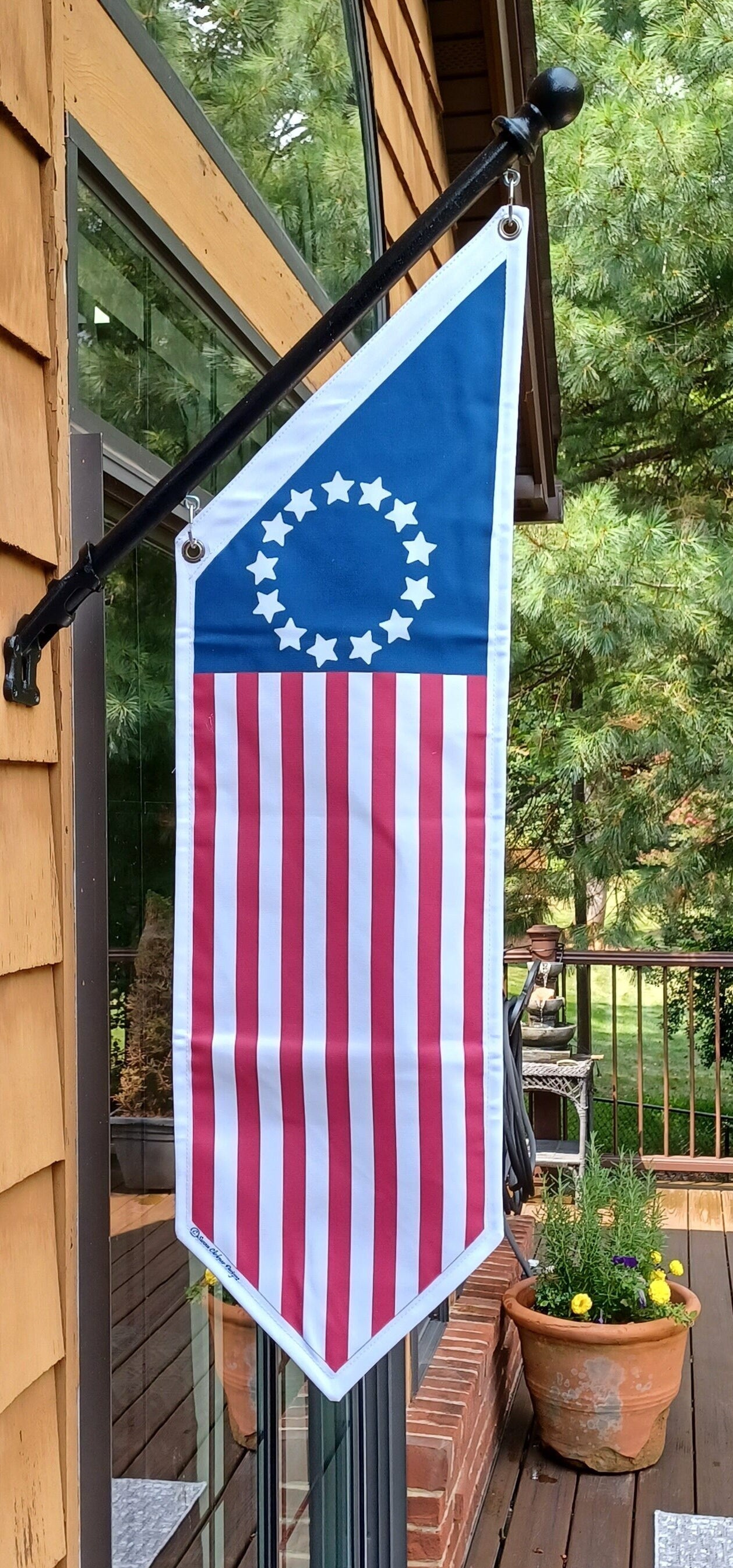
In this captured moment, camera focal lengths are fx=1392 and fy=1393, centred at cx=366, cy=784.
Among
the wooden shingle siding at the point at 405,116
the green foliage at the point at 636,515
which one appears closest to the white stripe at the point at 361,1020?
the wooden shingle siding at the point at 405,116

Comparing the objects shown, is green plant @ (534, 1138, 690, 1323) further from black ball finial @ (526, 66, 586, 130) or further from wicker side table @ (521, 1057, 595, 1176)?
black ball finial @ (526, 66, 586, 130)

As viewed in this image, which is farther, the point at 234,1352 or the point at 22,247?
the point at 234,1352

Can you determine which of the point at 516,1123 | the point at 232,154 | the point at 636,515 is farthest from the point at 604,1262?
the point at 636,515

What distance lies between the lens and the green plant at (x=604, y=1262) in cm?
352

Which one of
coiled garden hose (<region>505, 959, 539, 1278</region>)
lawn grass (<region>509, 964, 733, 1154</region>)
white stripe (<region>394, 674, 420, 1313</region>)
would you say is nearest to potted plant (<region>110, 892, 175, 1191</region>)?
white stripe (<region>394, 674, 420, 1313</region>)

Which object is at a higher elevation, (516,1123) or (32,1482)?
(32,1482)

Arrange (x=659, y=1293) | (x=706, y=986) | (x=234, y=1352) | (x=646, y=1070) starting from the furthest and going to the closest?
(x=646, y=1070) < (x=706, y=986) < (x=659, y=1293) < (x=234, y=1352)

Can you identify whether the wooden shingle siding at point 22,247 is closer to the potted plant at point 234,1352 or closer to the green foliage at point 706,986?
the potted plant at point 234,1352

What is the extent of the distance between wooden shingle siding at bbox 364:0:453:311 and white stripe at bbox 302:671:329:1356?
1956mm

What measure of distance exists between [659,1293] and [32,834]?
2.86 meters

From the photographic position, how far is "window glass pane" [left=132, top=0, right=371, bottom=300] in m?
1.66

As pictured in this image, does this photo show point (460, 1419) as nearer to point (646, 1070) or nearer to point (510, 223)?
point (510, 223)

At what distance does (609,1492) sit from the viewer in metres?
3.38

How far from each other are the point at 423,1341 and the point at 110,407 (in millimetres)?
2713
